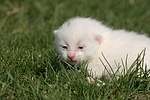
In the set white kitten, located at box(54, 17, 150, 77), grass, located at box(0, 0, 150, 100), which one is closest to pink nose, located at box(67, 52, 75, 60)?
white kitten, located at box(54, 17, 150, 77)

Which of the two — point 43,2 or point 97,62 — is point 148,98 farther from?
point 43,2

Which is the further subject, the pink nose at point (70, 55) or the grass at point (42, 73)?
the pink nose at point (70, 55)

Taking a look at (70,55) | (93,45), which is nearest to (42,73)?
(70,55)

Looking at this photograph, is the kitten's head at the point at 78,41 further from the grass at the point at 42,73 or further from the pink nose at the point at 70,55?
the grass at the point at 42,73

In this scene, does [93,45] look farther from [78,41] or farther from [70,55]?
[70,55]

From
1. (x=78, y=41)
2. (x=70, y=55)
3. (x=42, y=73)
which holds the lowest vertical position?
(x=42, y=73)

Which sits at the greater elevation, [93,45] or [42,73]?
[93,45]

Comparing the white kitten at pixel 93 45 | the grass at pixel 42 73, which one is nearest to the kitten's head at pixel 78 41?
the white kitten at pixel 93 45

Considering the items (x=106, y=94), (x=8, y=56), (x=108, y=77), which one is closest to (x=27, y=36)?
(x=8, y=56)
